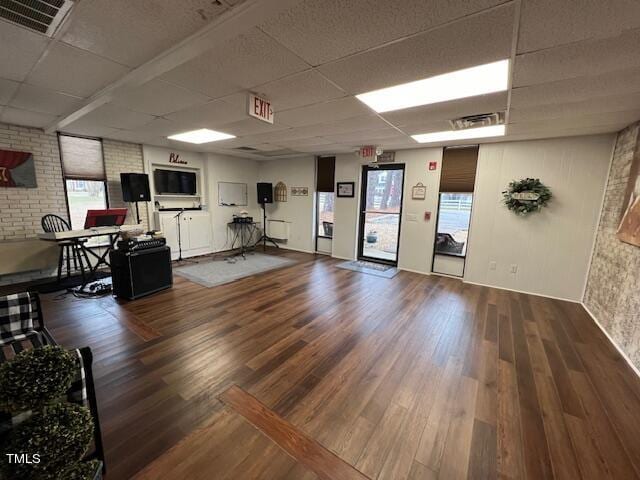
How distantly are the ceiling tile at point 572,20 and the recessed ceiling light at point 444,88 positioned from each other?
1.02ft

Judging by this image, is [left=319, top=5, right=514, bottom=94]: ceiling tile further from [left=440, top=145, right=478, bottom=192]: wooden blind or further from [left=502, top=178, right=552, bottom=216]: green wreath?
[left=440, top=145, right=478, bottom=192]: wooden blind

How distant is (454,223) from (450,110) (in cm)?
272

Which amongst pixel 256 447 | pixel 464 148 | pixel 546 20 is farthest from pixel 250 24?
pixel 464 148

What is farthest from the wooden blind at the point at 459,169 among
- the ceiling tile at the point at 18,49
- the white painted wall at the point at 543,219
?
the ceiling tile at the point at 18,49

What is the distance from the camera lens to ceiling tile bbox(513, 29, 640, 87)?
151 cm

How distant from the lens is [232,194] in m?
6.82

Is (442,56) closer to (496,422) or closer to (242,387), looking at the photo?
(496,422)

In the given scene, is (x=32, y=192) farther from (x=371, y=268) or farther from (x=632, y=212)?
(x=632, y=212)

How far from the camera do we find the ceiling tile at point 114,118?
9.82ft

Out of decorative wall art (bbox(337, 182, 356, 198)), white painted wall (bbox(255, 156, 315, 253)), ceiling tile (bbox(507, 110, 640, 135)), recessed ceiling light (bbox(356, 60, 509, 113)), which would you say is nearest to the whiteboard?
white painted wall (bbox(255, 156, 315, 253))

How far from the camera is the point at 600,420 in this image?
179 centimetres

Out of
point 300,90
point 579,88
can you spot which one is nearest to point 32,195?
point 300,90

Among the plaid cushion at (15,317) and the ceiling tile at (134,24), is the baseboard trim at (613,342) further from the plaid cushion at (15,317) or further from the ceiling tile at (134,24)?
the plaid cushion at (15,317)

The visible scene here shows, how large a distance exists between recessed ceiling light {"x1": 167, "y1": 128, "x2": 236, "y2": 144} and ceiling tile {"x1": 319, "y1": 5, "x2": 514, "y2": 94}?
8.82 feet
